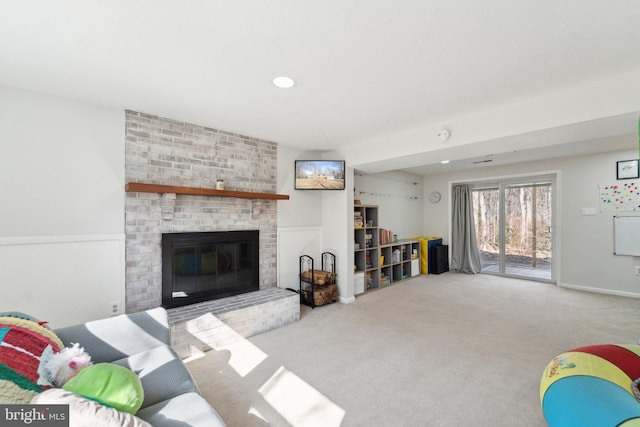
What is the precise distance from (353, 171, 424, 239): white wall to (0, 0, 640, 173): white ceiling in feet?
8.91

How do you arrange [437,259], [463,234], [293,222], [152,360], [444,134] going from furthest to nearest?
[463,234], [437,259], [293,222], [444,134], [152,360]

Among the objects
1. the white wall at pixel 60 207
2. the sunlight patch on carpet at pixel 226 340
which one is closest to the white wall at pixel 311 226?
the sunlight patch on carpet at pixel 226 340

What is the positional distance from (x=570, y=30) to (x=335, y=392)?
280 centimetres

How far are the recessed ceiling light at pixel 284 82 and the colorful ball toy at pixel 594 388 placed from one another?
2.64 meters

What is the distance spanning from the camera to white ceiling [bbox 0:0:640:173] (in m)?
1.38

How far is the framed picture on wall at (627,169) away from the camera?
166 inches

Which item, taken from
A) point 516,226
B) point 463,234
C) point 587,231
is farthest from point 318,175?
point 587,231

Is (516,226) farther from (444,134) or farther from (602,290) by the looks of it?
(444,134)

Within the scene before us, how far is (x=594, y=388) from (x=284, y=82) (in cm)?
272

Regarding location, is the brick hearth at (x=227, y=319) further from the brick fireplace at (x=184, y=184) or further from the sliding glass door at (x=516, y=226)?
the sliding glass door at (x=516, y=226)

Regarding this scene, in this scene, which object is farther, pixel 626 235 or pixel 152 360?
pixel 626 235

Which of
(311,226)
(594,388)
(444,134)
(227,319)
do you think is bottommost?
(227,319)

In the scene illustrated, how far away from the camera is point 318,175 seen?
3936 millimetres

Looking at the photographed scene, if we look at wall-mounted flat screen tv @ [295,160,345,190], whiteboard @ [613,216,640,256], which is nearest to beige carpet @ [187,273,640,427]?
whiteboard @ [613,216,640,256]
